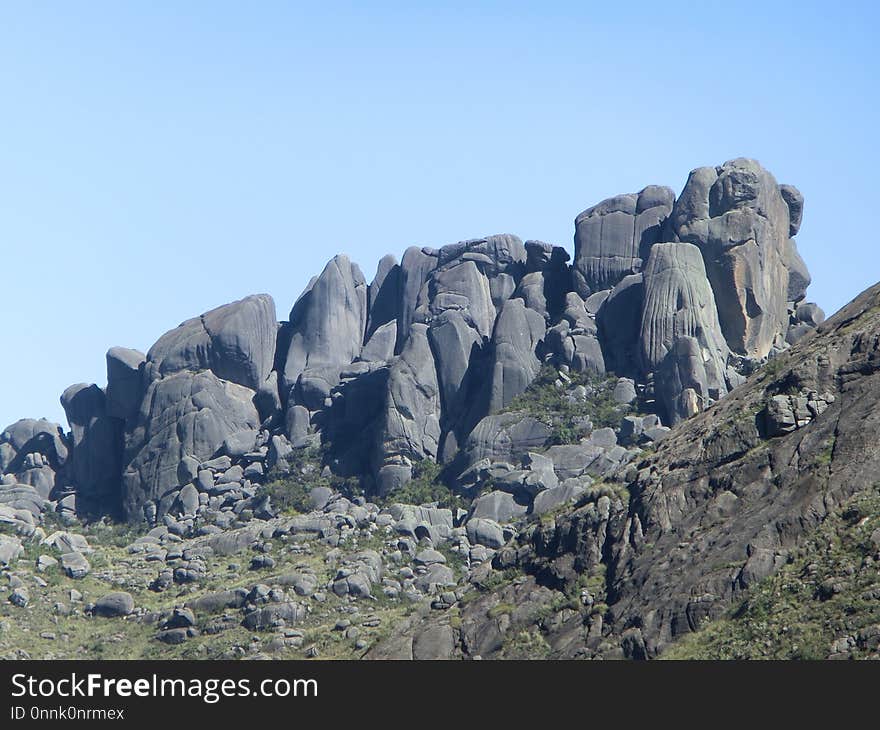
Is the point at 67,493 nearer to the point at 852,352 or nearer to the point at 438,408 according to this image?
the point at 438,408

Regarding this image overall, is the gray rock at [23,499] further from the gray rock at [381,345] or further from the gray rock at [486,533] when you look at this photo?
the gray rock at [486,533]

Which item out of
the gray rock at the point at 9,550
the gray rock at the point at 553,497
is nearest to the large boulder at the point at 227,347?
the gray rock at the point at 9,550

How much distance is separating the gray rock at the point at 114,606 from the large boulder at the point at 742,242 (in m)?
47.3

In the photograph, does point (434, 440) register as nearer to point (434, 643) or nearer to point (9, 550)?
point (9, 550)

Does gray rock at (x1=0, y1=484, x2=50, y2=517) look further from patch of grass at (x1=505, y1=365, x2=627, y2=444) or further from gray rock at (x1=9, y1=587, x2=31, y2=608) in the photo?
patch of grass at (x1=505, y1=365, x2=627, y2=444)

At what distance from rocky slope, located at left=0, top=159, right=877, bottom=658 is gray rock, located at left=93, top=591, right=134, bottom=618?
198 mm

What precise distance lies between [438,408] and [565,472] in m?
16.7

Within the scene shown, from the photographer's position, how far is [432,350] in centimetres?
13562

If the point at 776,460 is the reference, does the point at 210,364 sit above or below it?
above

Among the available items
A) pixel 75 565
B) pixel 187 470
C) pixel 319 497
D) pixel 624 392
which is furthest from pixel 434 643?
pixel 187 470
